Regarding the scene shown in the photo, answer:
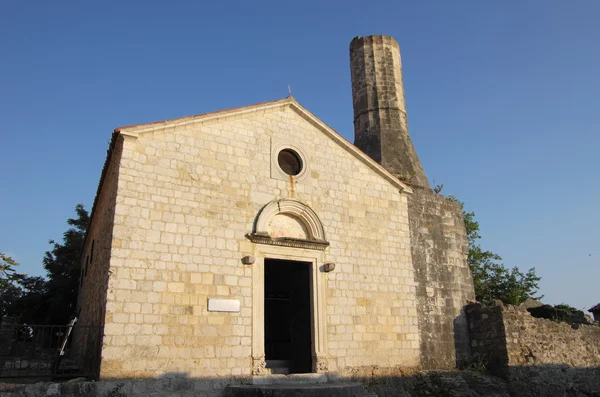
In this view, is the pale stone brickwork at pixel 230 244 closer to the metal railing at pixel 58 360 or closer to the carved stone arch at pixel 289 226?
the carved stone arch at pixel 289 226

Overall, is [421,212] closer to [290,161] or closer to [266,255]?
[290,161]

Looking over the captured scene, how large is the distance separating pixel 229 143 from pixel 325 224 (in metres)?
3.05

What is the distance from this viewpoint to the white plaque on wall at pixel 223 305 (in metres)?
9.74

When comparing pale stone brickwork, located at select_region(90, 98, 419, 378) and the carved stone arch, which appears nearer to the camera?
pale stone brickwork, located at select_region(90, 98, 419, 378)

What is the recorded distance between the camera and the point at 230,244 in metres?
10.4

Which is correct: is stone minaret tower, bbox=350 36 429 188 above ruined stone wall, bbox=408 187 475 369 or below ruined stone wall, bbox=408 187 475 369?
above

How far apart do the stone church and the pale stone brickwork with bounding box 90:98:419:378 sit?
0.09 feet

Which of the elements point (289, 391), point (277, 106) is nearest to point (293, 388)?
point (289, 391)

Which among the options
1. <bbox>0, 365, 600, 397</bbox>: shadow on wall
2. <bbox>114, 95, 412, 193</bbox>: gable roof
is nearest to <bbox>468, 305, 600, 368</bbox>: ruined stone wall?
<bbox>0, 365, 600, 397</bbox>: shadow on wall

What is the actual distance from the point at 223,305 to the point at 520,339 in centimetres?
841

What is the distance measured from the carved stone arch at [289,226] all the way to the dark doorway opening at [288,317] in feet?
2.24

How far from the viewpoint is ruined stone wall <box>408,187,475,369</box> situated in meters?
12.9

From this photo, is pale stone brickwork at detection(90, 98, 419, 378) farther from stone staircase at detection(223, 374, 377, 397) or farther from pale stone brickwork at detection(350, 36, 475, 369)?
pale stone brickwork at detection(350, 36, 475, 369)

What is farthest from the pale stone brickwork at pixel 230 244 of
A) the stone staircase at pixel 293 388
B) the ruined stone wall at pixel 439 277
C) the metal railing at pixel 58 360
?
the metal railing at pixel 58 360
